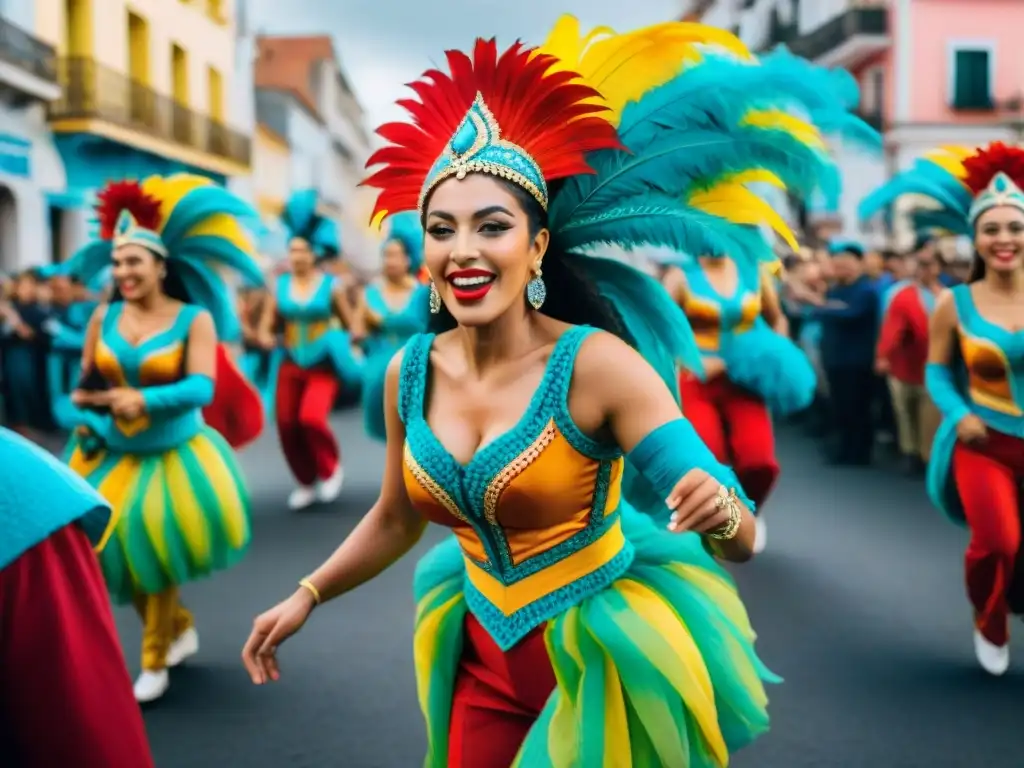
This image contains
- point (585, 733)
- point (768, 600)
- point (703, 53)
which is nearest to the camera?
point (585, 733)

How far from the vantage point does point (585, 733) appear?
251 centimetres

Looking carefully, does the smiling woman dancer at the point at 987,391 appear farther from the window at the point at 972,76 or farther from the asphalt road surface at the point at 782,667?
the window at the point at 972,76

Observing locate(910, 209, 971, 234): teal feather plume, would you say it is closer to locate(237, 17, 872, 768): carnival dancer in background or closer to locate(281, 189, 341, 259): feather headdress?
locate(237, 17, 872, 768): carnival dancer in background

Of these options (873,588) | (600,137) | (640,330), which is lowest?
(873,588)

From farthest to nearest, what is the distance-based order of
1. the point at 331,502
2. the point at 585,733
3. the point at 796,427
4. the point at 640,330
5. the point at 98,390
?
the point at 796,427 < the point at 331,502 < the point at 98,390 < the point at 640,330 < the point at 585,733

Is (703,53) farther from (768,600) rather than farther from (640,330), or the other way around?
(768,600)

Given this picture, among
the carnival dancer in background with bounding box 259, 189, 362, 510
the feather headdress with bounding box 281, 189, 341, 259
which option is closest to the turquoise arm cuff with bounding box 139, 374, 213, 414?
the carnival dancer in background with bounding box 259, 189, 362, 510

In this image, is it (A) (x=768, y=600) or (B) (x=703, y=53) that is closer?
(B) (x=703, y=53)

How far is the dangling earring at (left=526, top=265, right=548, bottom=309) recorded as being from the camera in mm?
2664

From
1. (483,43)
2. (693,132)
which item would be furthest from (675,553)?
(483,43)

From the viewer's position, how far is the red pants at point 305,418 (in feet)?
29.5

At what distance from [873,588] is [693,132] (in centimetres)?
440

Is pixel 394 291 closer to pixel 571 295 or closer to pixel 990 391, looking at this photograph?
pixel 990 391

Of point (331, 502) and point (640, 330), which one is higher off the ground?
point (640, 330)
